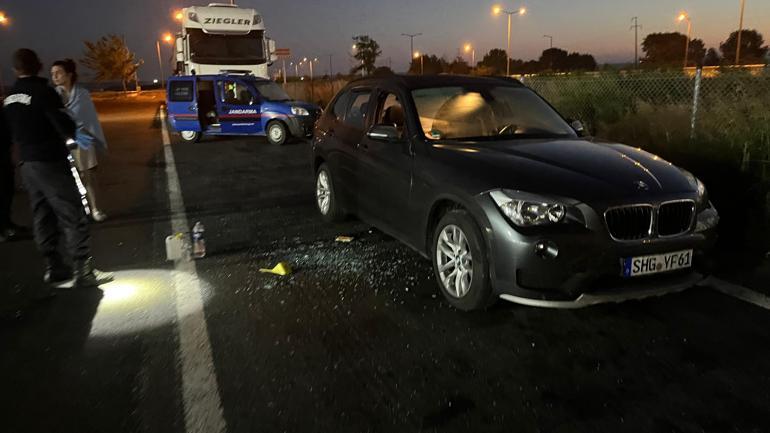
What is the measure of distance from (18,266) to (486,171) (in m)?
4.36

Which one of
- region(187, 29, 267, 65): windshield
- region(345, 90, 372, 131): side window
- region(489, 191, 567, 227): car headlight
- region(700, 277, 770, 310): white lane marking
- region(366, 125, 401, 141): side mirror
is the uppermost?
region(187, 29, 267, 65): windshield

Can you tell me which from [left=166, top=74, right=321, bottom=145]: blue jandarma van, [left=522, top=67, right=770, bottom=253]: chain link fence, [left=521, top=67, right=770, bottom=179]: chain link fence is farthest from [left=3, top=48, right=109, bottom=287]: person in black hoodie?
[left=166, top=74, right=321, bottom=145]: blue jandarma van

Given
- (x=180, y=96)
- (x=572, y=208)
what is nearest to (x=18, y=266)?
(x=572, y=208)

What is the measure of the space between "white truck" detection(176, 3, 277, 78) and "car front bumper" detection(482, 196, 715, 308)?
15.7 metres

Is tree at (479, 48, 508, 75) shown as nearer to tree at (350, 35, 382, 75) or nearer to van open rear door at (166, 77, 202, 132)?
tree at (350, 35, 382, 75)

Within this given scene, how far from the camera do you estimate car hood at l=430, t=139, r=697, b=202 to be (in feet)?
12.0

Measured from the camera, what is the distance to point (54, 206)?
4.66m

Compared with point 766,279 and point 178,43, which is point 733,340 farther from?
point 178,43

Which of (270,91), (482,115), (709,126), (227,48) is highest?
(227,48)

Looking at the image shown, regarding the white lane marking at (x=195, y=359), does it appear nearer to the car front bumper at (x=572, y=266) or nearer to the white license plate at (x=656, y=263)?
the car front bumper at (x=572, y=266)

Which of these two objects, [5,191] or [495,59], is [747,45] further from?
[5,191]

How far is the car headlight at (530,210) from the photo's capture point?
3559 mm

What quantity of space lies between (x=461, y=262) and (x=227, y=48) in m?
16.2

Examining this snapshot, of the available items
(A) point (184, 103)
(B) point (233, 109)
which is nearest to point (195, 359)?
(B) point (233, 109)
